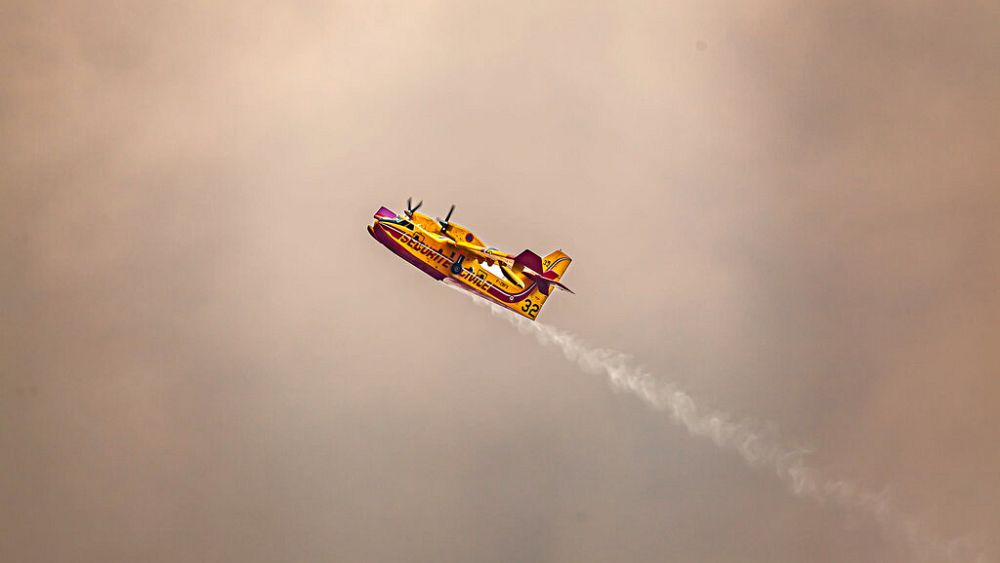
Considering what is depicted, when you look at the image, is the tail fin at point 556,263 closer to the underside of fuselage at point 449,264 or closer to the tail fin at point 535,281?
the tail fin at point 535,281

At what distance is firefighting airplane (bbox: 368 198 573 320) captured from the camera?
5656 centimetres

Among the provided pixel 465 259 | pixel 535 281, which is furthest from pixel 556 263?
pixel 465 259

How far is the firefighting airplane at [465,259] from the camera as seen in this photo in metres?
56.6

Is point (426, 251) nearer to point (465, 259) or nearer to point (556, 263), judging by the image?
point (465, 259)

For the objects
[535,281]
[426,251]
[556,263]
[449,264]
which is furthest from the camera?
[556,263]

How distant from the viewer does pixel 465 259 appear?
57.2 meters

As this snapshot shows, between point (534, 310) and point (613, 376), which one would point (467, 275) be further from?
point (613, 376)

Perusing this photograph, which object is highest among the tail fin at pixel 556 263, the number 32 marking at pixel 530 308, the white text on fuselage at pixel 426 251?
the tail fin at pixel 556 263

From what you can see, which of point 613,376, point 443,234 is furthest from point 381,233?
point 613,376

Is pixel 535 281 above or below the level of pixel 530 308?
above

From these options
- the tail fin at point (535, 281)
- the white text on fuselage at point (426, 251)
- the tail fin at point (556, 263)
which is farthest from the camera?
the tail fin at point (556, 263)

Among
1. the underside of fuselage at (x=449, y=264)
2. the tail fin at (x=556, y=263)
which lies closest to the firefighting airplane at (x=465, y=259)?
the underside of fuselage at (x=449, y=264)

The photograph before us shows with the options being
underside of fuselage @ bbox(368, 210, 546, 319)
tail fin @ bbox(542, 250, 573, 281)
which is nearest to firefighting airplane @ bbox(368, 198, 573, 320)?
underside of fuselage @ bbox(368, 210, 546, 319)

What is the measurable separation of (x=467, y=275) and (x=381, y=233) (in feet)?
16.3
